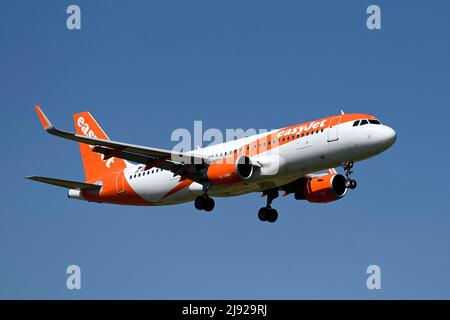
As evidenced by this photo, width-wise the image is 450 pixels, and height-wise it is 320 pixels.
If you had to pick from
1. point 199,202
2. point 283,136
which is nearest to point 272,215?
point 199,202

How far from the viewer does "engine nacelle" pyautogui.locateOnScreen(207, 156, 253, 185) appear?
2069 inches

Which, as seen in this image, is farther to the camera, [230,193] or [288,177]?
[230,193]

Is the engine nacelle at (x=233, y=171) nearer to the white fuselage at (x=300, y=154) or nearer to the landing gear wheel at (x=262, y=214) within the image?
the white fuselage at (x=300, y=154)

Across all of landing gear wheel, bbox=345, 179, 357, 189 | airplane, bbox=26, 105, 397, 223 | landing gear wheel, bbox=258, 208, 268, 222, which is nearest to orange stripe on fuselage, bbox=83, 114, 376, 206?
airplane, bbox=26, 105, 397, 223

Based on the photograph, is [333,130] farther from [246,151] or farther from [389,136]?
[246,151]

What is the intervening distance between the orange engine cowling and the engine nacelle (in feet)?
21.4

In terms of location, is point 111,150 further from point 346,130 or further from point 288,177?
point 346,130

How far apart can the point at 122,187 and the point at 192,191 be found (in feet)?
20.0

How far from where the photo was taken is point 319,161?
50438 mm

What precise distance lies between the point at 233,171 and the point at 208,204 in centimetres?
342
